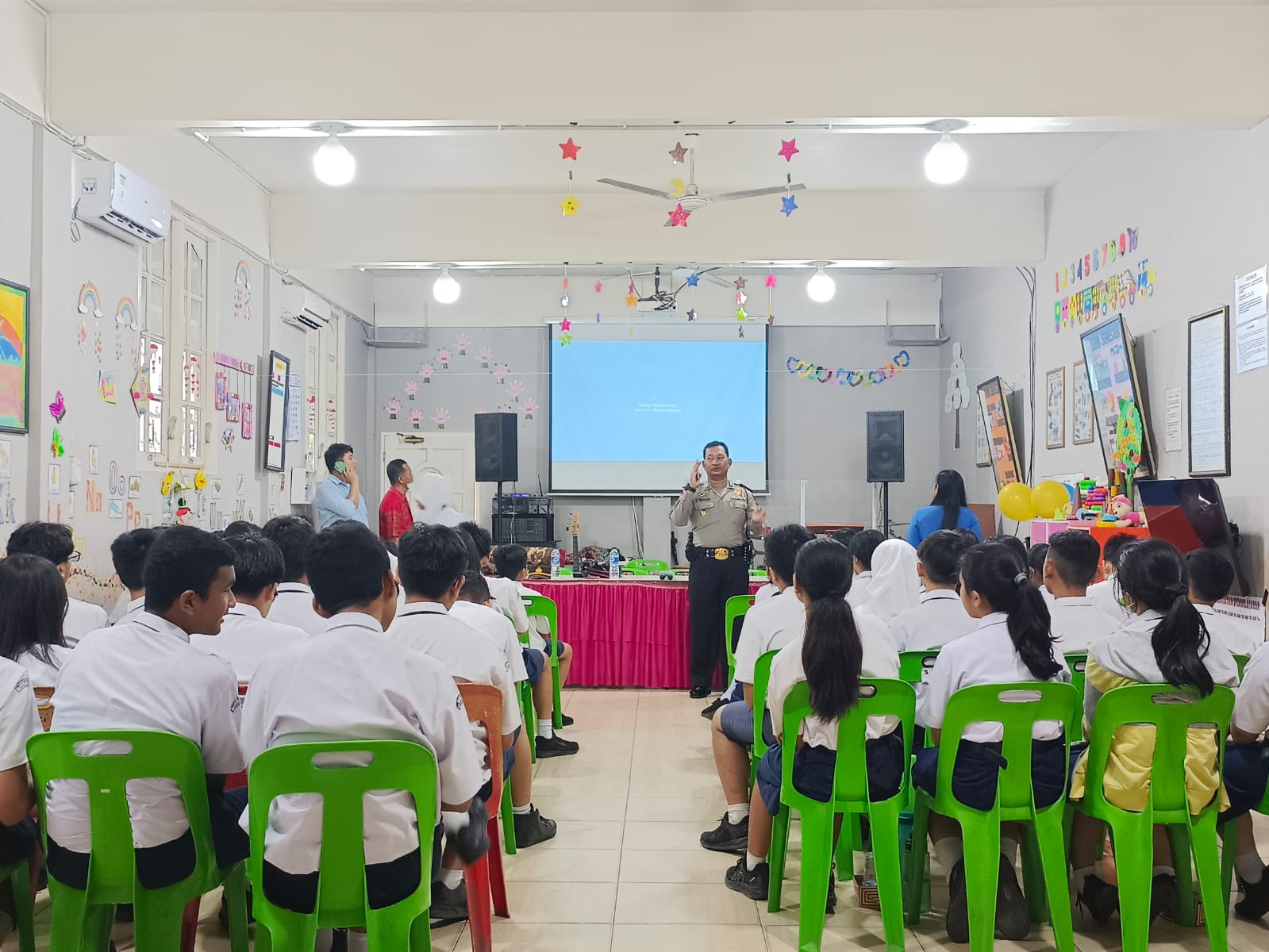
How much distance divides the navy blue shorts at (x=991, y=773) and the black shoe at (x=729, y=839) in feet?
3.45

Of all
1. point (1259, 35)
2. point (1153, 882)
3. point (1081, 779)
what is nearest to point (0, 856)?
point (1081, 779)

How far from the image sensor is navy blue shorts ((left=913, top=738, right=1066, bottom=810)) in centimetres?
269

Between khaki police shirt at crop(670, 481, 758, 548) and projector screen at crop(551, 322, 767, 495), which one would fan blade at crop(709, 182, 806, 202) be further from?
projector screen at crop(551, 322, 767, 495)

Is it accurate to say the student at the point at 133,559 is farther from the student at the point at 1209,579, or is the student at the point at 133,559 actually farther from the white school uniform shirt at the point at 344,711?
the student at the point at 1209,579

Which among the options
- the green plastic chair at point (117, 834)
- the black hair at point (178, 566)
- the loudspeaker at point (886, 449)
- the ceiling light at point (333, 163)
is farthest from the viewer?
the loudspeaker at point (886, 449)

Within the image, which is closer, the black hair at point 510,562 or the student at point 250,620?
the student at point 250,620

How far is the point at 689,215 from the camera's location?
689cm

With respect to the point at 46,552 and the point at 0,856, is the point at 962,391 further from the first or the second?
the point at 0,856

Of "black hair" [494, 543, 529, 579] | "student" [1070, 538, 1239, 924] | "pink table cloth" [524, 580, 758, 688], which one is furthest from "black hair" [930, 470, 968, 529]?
"student" [1070, 538, 1239, 924]

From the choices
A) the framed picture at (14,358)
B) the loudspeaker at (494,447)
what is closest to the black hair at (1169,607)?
the framed picture at (14,358)

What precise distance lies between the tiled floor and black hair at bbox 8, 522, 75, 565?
127 cm

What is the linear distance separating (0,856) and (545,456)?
7.73m

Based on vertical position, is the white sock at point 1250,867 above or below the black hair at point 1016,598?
below

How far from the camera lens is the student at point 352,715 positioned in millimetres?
2016
